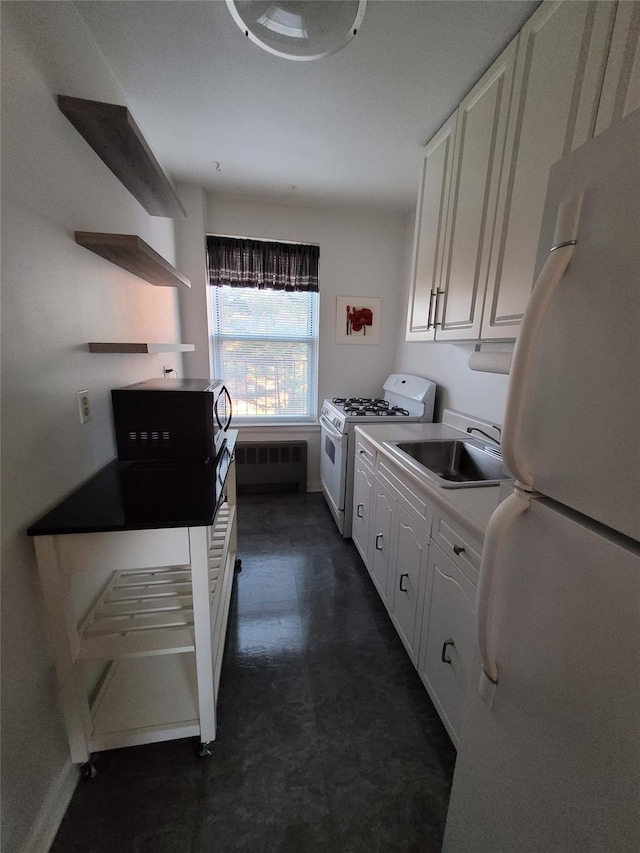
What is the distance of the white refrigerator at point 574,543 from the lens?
0.44 metres

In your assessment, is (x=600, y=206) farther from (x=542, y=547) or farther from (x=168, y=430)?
(x=168, y=430)

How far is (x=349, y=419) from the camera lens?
8.14 feet

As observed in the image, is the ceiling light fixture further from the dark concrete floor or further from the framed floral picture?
the dark concrete floor

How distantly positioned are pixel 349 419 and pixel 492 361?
3.62ft

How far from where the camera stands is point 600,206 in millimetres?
496

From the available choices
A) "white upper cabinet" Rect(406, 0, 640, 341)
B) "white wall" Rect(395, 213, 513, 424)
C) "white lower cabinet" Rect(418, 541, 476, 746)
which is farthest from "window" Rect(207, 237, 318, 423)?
"white lower cabinet" Rect(418, 541, 476, 746)

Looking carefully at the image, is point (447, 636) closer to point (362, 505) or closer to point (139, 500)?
point (362, 505)

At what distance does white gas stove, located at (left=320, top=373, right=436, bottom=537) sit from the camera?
253 cm

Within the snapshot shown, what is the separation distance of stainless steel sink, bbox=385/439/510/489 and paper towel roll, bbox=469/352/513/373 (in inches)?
17.4

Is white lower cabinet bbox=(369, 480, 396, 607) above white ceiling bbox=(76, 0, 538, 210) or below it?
below

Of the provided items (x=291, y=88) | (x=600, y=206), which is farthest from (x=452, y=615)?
(x=291, y=88)

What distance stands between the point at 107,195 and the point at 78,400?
964 mm

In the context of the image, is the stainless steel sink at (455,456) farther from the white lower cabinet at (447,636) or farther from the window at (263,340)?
the window at (263,340)

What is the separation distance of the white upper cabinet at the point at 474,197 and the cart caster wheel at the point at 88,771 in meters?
2.25
